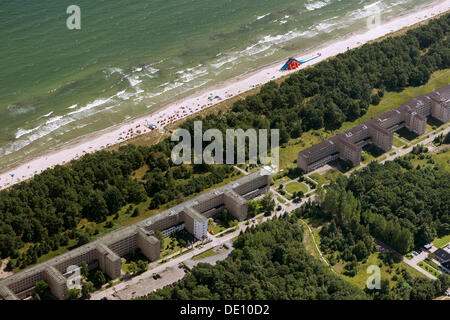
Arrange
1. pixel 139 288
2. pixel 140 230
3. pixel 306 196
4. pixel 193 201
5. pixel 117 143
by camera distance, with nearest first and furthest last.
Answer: pixel 139 288 < pixel 140 230 < pixel 193 201 < pixel 306 196 < pixel 117 143

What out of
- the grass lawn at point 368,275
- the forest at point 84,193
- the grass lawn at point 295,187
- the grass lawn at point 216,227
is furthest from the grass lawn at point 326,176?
the grass lawn at point 216,227

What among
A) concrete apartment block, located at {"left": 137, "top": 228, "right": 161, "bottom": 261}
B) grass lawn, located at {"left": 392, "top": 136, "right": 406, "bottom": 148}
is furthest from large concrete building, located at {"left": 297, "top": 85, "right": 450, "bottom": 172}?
concrete apartment block, located at {"left": 137, "top": 228, "right": 161, "bottom": 261}

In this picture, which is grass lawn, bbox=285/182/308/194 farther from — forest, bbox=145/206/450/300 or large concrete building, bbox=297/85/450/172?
forest, bbox=145/206/450/300

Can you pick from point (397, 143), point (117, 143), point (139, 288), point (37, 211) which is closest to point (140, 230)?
point (139, 288)

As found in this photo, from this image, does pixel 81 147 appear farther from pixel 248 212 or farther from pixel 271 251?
pixel 271 251

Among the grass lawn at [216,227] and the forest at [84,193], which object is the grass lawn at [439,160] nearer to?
the forest at [84,193]

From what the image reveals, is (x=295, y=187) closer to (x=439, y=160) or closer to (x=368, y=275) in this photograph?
(x=368, y=275)

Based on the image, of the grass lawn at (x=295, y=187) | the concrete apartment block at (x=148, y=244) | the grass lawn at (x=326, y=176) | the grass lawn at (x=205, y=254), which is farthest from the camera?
the grass lawn at (x=326, y=176)
